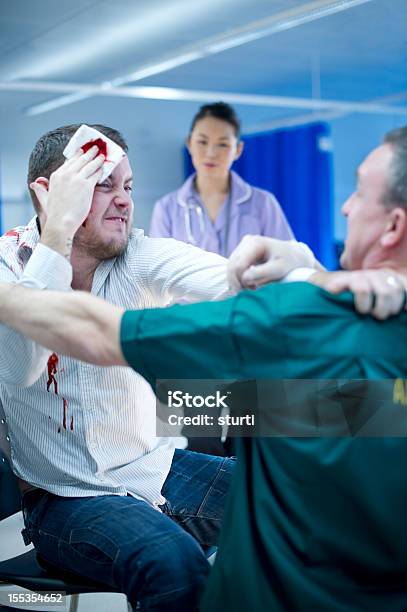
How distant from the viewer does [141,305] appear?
5.08 ft

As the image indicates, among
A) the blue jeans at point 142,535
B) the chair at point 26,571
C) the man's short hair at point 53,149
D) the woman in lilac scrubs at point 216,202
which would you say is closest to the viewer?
the blue jeans at point 142,535

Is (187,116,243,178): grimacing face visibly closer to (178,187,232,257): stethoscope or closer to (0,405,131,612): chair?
(178,187,232,257): stethoscope

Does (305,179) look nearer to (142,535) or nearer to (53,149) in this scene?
(53,149)

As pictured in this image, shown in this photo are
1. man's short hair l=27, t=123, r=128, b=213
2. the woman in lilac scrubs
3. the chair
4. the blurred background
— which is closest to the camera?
the chair

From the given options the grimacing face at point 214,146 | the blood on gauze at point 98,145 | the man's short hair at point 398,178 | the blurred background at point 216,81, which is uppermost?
the blurred background at point 216,81

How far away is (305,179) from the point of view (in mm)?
5535

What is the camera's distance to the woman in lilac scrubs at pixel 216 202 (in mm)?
3439

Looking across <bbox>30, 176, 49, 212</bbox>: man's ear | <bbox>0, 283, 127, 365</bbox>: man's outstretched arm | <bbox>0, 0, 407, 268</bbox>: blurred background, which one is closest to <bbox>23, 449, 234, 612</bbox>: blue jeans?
<bbox>0, 283, 127, 365</bbox>: man's outstretched arm

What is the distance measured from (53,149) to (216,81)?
4353 mm

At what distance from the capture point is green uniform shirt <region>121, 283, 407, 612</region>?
99 cm

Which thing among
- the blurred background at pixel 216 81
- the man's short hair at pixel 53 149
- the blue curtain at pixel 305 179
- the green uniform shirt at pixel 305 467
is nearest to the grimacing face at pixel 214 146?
the blurred background at pixel 216 81

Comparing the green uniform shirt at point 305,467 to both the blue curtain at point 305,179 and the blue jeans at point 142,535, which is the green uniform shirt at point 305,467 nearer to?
the blue jeans at point 142,535

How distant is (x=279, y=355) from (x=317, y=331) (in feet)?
0.17

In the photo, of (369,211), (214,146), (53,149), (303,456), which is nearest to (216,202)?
(214,146)
